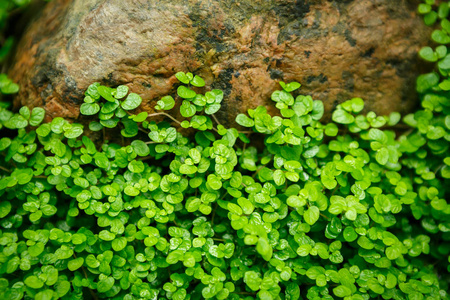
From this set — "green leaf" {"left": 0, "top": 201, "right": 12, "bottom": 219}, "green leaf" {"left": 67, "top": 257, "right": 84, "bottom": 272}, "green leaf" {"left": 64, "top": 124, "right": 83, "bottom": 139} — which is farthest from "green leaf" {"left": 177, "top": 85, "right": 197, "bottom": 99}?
"green leaf" {"left": 0, "top": 201, "right": 12, "bottom": 219}

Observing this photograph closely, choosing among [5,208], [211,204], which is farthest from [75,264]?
[211,204]

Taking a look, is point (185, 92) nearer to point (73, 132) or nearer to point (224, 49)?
point (224, 49)

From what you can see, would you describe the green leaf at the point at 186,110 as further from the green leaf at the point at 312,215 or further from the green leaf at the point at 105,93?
the green leaf at the point at 312,215

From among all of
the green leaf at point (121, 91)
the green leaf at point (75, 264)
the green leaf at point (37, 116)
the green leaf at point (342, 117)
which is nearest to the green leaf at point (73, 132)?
the green leaf at point (37, 116)

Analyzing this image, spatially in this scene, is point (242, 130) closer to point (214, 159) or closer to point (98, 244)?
point (214, 159)

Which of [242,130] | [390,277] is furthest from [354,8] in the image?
[390,277]

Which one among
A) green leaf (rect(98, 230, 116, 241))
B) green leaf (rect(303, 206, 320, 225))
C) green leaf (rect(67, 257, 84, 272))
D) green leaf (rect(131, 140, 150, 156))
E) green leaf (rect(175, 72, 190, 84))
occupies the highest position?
green leaf (rect(175, 72, 190, 84))

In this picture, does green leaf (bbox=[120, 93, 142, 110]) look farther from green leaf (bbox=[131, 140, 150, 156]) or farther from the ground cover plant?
green leaf (bbox=[131, 140, 150, 156])
